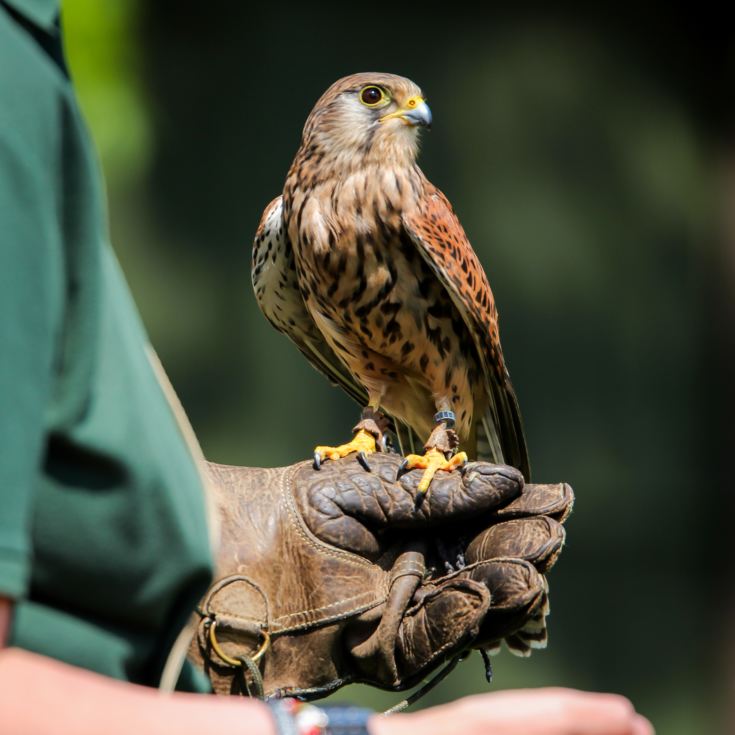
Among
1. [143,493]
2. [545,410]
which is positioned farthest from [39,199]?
[545,410]

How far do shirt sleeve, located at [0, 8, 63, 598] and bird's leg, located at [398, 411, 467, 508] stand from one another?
127 centimetres

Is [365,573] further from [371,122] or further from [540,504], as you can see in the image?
[371,122]

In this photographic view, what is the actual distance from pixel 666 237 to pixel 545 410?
1.07 metres

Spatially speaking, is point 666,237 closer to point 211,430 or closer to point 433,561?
point 211,430

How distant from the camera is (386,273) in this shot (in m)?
3.00

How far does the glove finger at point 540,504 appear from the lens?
1945mm

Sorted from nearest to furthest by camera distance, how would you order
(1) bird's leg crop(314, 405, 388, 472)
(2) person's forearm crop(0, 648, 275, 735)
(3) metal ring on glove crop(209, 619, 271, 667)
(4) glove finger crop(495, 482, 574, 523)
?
(2) person's forearm crop(0, 648, 275, 735)
(3) metal ring on glove crop(209, 619, 271, 667)
(4) glove finger crop(495, 482, 574, 523)
(1) bird's leg crop(314, 405, 388, 472)

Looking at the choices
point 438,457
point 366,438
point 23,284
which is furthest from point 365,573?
point 23,284

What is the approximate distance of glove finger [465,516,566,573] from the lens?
1.83 meters

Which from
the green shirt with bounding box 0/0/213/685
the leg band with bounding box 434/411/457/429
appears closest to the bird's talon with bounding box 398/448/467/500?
the leg band with bounding box 434/411/457/429

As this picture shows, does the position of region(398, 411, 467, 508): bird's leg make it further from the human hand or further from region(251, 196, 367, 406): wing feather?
the human hand

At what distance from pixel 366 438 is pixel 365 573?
0.97 metres

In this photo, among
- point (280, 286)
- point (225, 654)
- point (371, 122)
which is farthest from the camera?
point (280, 286)

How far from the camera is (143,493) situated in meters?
0.81
